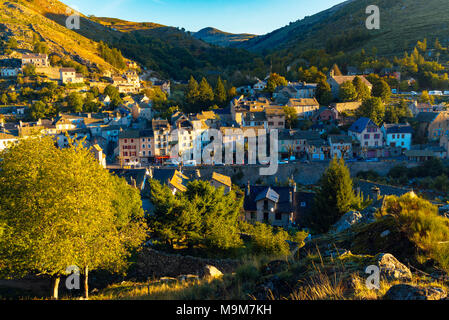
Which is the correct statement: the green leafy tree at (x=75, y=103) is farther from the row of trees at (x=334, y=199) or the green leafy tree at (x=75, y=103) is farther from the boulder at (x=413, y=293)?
the boulder at (x=413, y=293)

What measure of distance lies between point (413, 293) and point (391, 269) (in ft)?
4.23

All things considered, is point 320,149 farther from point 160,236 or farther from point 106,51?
point 106,51

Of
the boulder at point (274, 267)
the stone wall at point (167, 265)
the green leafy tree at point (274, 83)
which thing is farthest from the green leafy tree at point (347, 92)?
the boulder at point (274, 267)

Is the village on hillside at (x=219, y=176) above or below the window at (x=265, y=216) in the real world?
above

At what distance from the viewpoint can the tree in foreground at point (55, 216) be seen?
35.1 ft

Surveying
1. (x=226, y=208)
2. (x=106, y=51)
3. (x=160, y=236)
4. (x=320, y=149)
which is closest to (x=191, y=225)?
(x=160, y=236)

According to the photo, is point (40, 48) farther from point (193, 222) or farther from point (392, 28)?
point (392, 28)

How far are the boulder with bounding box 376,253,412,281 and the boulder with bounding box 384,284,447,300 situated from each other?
83cm

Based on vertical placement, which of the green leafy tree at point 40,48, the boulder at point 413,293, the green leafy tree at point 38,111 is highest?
the green leafy tree at point 40,48

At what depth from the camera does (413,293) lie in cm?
450

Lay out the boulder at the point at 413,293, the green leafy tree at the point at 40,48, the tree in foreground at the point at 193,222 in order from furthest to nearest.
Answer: the green leafy tree at the point at 40,48 < the tree in foreground at the point at 193,222 < the boulder at the point at 413,293

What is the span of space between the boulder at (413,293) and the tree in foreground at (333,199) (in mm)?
20887

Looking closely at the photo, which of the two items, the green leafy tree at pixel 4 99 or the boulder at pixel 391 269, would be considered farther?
the green leafy tree at pixel 4 99
